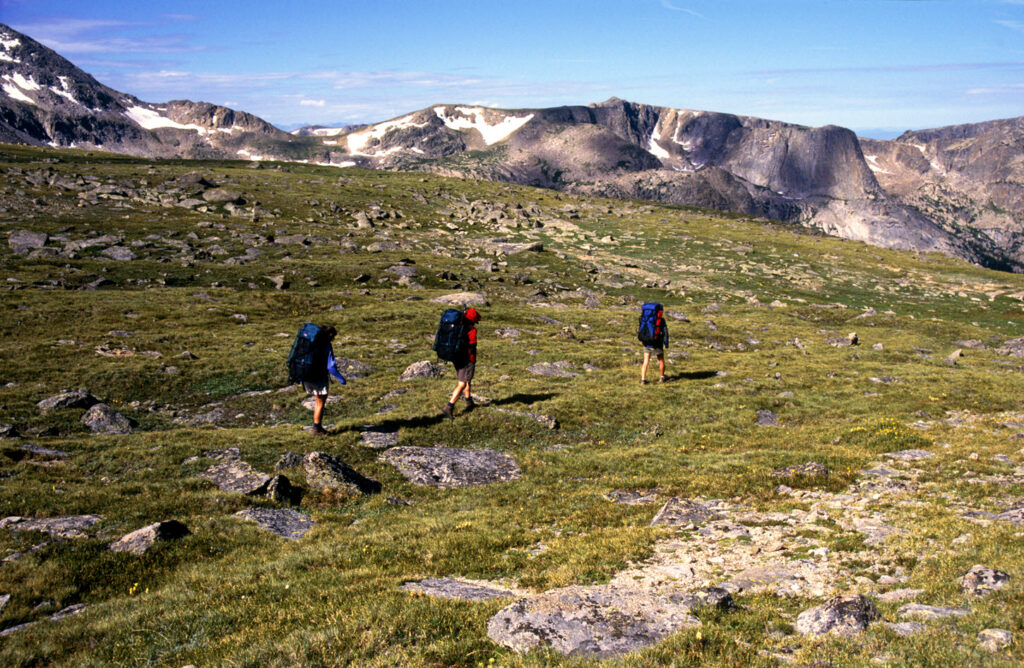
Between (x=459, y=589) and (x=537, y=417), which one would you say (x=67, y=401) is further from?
(x=459, y=589)

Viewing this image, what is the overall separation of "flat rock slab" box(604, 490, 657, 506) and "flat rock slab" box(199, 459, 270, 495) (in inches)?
451

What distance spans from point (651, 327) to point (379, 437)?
1595 cm

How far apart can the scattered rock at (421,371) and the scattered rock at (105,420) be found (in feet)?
43.3

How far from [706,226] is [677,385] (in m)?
107

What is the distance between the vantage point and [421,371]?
105ft

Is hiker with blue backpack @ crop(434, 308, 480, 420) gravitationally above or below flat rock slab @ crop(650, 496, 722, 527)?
above

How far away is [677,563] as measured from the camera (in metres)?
12.7

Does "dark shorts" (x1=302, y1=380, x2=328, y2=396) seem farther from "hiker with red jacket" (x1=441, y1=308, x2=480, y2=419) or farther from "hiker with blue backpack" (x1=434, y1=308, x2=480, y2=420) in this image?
"hiker with red jacket" (x1=441, y1=308, x2=480, y2=419)

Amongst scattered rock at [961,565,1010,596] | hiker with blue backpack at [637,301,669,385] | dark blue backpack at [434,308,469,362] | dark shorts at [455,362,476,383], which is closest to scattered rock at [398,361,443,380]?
dark shorts at [455,362,476,383]

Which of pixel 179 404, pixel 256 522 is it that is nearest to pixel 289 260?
pixel 179 404

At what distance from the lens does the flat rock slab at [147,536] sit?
43.5 feet

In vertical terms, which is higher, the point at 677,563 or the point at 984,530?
the point at 984,530

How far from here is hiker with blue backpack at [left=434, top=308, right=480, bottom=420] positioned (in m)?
24.0

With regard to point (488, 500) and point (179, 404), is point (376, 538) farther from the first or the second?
point (179, 404)
